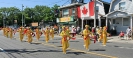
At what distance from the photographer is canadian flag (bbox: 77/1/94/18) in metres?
35.0

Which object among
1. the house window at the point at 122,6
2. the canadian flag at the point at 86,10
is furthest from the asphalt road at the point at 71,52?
the canadian flag at the point at 86,10

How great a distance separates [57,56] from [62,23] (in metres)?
32.4

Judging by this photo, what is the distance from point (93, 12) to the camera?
113 feet

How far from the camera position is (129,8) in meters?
28.7

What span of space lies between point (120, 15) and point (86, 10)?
8775mm

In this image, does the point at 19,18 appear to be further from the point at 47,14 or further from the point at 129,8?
the point at 129,8

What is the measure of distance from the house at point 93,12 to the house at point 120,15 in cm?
154

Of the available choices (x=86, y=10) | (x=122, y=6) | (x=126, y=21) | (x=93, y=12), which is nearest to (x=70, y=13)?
(x=86, y=10)

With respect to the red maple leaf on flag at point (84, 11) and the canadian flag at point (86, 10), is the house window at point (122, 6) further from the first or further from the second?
the red maple leaf on flag at point (84, 11)

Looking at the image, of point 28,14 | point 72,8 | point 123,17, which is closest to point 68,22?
point 72,8

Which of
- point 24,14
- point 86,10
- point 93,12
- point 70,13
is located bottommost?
point 93,12

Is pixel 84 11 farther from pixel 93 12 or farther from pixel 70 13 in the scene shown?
pixel 70 13

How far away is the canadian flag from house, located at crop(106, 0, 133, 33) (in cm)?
352

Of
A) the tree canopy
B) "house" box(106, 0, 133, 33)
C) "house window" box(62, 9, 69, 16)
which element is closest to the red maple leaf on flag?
"house" box(106, 0, 133, 33)
